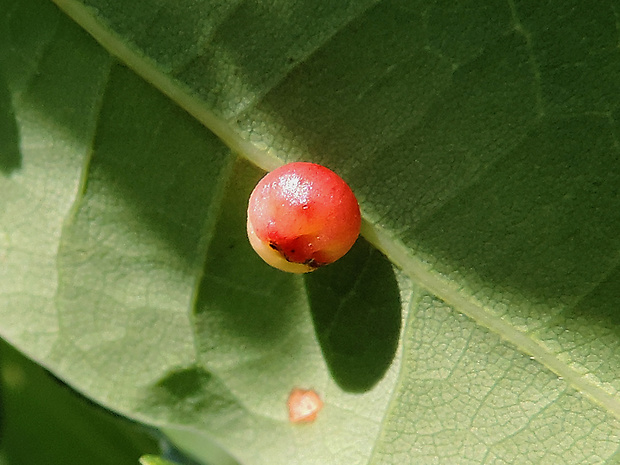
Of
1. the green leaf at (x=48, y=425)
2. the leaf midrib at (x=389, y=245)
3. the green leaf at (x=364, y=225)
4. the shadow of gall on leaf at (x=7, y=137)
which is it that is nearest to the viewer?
the green leaf at (x=364, y=225)

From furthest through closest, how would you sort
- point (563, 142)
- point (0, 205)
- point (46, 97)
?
point (0, 205), point (46, 97), point (563, 142)

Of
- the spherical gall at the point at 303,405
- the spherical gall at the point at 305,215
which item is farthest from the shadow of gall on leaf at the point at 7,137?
the spherical gall at the point at 303,405

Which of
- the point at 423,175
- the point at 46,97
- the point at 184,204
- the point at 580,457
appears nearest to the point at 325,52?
the point at 423,175

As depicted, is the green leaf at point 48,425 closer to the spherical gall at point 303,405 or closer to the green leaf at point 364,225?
the green leaf at point 364,225

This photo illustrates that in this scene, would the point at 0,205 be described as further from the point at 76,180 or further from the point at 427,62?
the point at 427,62

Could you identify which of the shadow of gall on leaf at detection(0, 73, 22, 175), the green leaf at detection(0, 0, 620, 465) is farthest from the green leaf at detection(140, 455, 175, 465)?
the shadow of gall on leaf at detection(0, 73, 22, 175)

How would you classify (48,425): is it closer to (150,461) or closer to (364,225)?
(150,461)
